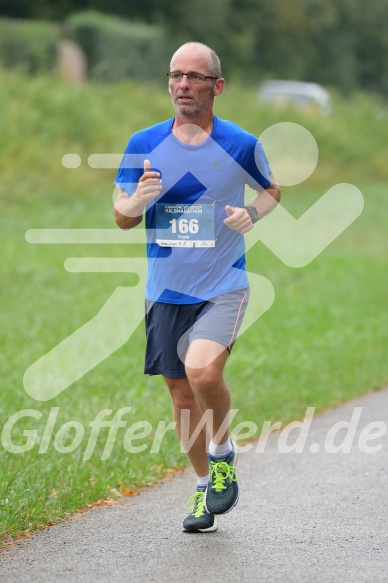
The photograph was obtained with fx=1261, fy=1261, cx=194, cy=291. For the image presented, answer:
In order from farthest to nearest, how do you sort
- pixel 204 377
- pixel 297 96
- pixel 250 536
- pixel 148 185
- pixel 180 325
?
pixel 297 96 → pixel 180 325 → pixel 250 536 → pixel 204 377 → pixel 148 185

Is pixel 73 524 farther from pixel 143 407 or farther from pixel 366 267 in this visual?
pixel 366 267

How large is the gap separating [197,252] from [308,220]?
18158 millimetres

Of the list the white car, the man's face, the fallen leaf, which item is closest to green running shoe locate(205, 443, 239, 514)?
the fallen leaf

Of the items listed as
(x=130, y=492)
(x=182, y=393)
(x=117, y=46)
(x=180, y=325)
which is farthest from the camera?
(x=117, y=46)

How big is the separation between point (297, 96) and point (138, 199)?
35.5 m

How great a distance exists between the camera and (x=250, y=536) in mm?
5883

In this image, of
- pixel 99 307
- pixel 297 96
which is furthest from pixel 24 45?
pixel 99 307

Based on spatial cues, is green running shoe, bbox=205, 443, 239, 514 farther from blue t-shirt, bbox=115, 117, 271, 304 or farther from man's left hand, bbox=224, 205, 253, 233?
man's left hand, bbox=224, 205, 253, 233

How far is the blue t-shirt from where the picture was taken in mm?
5848

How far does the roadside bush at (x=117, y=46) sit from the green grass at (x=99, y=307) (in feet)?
24.2

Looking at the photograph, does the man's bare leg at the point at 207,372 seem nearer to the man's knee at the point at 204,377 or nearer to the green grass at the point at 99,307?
the man's knee at the point at 204,377

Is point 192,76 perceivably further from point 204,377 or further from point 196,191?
point 204,377

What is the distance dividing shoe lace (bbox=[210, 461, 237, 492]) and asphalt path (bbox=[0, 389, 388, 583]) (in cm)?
23

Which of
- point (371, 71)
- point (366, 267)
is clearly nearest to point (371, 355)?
point (366, 267)
